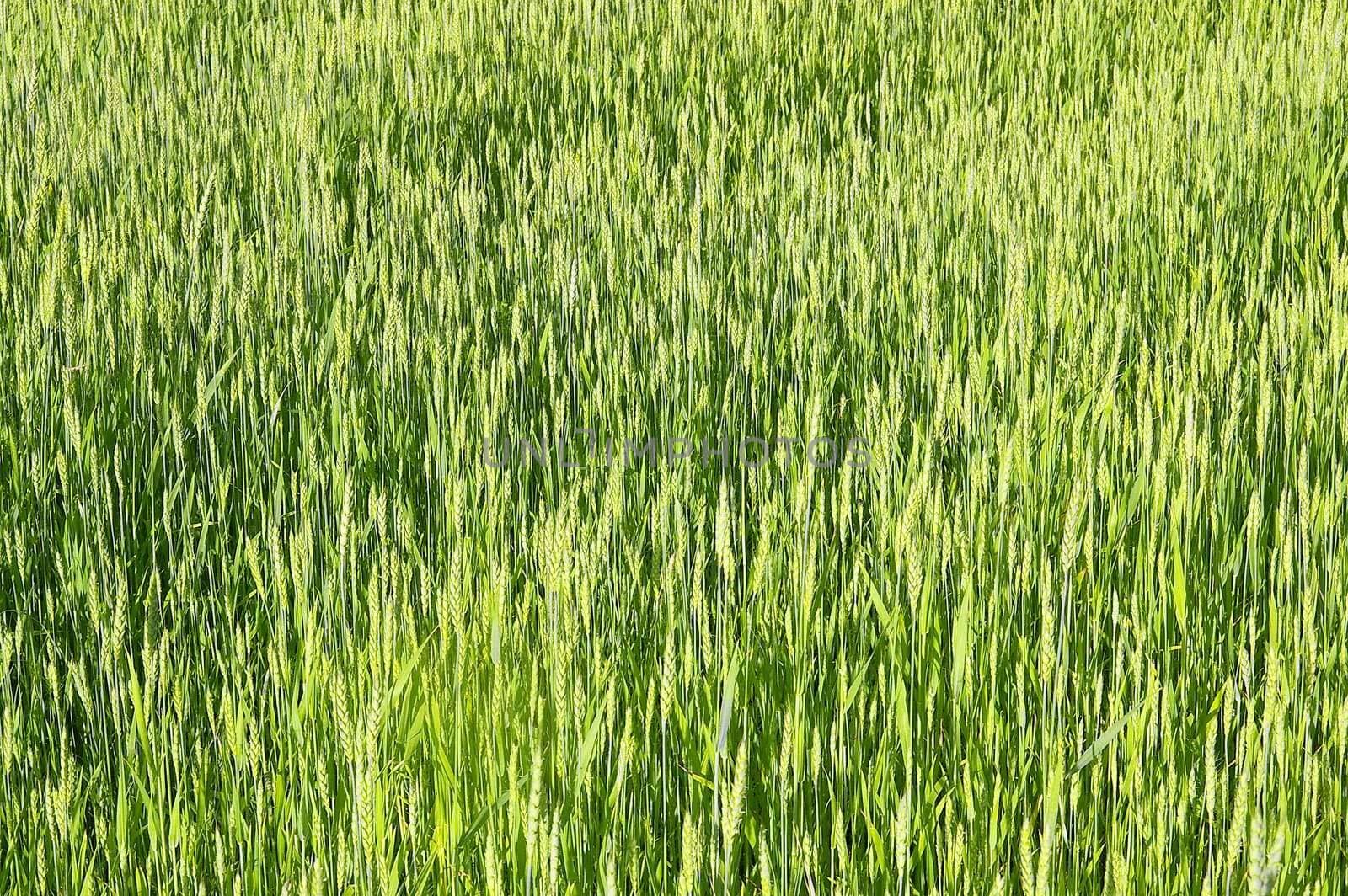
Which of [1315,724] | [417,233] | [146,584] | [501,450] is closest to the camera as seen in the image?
[1315,724]

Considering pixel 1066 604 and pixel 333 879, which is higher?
pixel 1066 604

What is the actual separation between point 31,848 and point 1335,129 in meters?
3.61

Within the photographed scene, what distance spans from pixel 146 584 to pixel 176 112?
2372mm

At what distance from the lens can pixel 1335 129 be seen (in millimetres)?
3719

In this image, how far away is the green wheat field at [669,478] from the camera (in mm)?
1207

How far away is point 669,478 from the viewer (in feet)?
5.04

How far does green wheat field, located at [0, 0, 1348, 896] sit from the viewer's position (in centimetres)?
121

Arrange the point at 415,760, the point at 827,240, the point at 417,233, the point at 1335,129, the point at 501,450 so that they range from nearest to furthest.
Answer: the point at 415,760 < the point at 501,450 < the point at 827,240 < the point at 417,233 < the point at 1335,129

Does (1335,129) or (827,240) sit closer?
(827,240)

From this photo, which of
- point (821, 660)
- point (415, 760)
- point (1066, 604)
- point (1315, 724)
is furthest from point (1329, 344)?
point (415, 760)

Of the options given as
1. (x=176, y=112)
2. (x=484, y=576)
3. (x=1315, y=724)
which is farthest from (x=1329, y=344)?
(x=176, y=112)

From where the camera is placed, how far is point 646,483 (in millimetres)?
2129

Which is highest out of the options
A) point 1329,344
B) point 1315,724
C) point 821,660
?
point 1329,344

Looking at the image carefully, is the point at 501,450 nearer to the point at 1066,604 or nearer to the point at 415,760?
the point at 415,760
